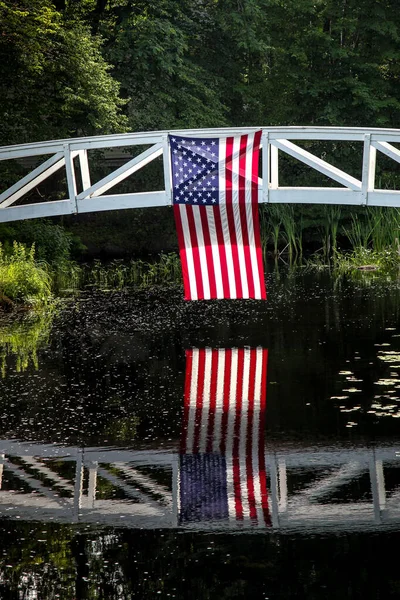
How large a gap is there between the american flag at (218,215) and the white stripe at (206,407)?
1071 mm

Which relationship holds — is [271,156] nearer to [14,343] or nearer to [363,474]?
[14,343]

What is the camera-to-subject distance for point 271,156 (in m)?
17.0

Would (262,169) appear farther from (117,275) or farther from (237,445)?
(117,275)

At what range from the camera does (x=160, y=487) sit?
857cm

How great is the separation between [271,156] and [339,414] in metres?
7.03

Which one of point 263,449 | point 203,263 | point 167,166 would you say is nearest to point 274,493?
point 263,449

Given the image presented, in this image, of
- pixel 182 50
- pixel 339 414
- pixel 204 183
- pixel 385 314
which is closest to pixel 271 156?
pixel 204 183

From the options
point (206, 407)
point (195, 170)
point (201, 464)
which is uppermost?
point (195, 170)

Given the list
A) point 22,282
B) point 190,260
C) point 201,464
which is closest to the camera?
point 201,464

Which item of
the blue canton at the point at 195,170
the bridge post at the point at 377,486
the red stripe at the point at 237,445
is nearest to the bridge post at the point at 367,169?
the blue canton at the point at 195,170

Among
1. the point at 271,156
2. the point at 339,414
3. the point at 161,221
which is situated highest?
the point at 271,156

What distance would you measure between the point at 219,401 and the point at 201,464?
253 cm

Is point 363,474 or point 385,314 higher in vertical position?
point 363,474

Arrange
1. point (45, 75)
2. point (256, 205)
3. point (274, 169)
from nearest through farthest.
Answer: point (256, 205), point (274, 169), point (45, 75)
